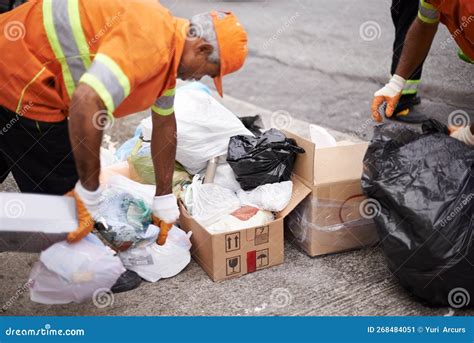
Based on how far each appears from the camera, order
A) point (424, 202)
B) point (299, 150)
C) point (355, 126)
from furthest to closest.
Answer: point (355, 126) → point (299, 150) → point (424, 202)

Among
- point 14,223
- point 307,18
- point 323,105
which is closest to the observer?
point 14,223

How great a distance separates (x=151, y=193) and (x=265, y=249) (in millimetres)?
674

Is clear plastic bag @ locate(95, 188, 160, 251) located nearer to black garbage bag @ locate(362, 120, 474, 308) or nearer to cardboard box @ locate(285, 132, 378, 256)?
cardboard box @ locate(285, 132, 378, 256)

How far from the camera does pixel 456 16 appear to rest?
2.73 m

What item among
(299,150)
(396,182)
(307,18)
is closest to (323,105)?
(299,150)

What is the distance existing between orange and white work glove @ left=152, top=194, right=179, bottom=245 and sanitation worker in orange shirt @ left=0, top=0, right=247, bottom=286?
1.54ft

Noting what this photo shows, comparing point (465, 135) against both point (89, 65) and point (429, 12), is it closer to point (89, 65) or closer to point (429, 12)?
point (429, 12)

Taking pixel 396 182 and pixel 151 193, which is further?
pixel 151 193

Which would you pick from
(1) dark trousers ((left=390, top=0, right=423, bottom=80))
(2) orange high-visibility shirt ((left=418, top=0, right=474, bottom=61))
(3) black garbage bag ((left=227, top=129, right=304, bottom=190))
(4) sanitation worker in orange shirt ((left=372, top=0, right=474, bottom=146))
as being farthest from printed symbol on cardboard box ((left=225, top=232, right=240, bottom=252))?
(1) dark trousers ((left=390, top=0, right=423, bottom=80))

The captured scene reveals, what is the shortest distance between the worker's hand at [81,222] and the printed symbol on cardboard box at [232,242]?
0.70 m

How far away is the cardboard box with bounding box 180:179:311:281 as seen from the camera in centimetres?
271

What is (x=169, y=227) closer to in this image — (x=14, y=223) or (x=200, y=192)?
(x=200, y=192)

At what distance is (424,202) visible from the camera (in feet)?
8.01

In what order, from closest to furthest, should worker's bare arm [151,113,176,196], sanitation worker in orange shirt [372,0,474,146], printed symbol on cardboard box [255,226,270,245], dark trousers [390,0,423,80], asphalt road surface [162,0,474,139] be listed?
1. worker's bare arm [151,113,176,196]
2. sanitation worker in orange shirt [372,0,474,146]
3. printed symbol on cardboard box [255,226,270,245]
4. dark trousers [390,0,423,80]
5. asphalt road surface [162,0,474,139]
